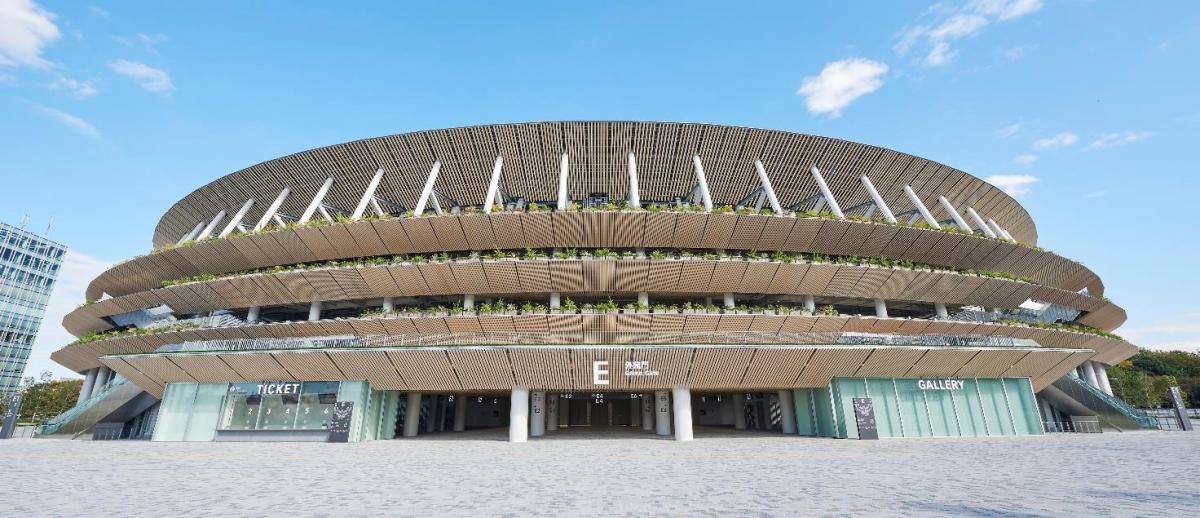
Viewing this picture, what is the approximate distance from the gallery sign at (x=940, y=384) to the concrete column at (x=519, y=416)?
17.6 m

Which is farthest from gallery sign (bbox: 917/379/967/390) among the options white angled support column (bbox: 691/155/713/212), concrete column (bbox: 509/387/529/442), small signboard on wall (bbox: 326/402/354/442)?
small signboard on wall (bbox: 326/402/354/442)

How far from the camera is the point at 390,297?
26156mm

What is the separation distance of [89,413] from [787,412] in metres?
40.9

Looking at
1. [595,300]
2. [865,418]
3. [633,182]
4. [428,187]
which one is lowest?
[865,418]

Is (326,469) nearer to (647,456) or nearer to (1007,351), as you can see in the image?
(647,456)

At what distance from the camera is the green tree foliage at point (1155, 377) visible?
48.8 meters

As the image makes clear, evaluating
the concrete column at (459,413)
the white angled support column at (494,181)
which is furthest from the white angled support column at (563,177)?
the concrete column at (459,413)

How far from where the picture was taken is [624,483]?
9.08 metres

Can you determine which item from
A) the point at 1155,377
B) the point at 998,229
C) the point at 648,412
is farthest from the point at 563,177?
the point at 1155,377

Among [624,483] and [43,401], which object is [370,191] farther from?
[43,401]

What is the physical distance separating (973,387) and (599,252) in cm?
1856

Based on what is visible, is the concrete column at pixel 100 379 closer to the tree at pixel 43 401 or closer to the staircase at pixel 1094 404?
the tree at pixel 43 401

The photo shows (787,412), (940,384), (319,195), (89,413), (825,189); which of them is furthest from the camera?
(319,195)

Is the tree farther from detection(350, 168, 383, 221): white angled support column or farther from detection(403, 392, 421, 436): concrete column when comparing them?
detection(403, 392, 421, 436): concrete column
